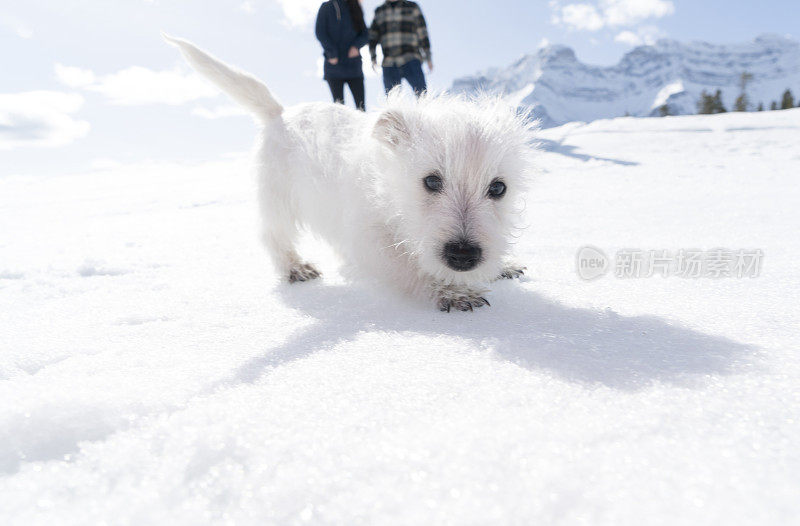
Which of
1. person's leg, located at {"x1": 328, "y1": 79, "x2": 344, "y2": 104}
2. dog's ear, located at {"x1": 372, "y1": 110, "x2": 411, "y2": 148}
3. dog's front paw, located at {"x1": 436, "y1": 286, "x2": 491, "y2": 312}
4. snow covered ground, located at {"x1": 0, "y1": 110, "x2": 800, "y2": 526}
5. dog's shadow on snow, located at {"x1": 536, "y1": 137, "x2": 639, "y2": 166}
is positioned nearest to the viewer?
snow covered ground, located at {"x1": 0, "y1": 110, "x2": 800, "y2": 526}

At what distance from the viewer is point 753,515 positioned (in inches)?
33.4

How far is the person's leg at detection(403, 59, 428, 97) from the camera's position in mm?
6883

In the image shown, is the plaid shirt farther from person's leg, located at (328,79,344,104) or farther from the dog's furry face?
the dog's furry face

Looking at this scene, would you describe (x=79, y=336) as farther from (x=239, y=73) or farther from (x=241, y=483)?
(x=239, y=73)

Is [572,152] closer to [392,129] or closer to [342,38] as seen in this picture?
[342,38]

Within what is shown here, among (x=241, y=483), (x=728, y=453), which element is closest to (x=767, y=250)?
(x=728, y=453)

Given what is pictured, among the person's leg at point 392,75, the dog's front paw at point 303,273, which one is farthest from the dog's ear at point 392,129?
the person's leg at point 392,75

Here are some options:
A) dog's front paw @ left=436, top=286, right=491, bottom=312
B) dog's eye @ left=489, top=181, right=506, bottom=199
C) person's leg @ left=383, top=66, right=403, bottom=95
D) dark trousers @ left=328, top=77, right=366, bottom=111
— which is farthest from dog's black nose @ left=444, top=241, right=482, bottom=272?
person's leg @ left=383, top=66, right=403, bottom=95

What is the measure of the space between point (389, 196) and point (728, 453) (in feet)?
6.46

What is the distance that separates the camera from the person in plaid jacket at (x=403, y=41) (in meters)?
6.84

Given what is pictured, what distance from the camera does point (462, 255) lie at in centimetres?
215

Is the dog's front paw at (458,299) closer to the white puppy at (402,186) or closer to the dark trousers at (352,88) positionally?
the white puppy at (402,186)

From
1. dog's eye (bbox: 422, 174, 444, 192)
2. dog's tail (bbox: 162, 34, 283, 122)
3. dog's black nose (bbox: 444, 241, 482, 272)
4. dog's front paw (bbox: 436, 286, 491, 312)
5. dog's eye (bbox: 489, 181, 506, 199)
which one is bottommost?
dog's front paw (bbox: 436, 286, 491, 312)

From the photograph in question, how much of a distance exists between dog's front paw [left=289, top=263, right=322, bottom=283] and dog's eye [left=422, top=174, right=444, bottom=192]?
136cm
